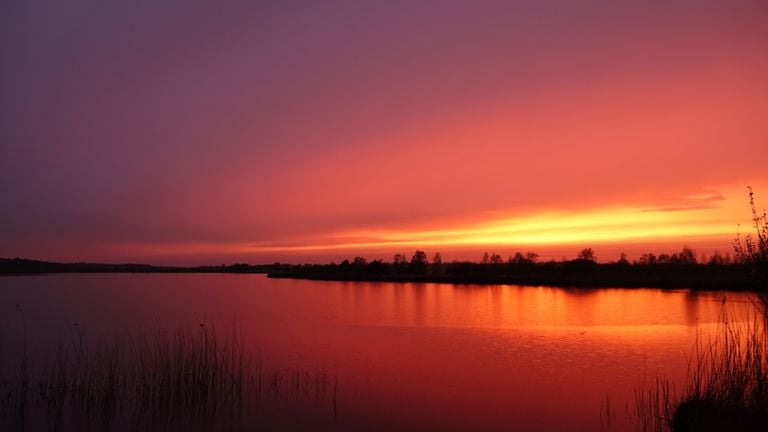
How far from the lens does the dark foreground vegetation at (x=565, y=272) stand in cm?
4734

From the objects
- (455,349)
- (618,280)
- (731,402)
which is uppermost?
(731,402)

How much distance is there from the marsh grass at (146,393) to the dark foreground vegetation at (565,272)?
1164 inches

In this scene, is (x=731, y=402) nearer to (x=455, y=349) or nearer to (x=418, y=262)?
(x=455, y=349)

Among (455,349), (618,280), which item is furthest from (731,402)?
(618,280)

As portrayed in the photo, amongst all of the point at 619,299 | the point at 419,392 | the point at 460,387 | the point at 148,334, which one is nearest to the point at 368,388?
the point at 419,392

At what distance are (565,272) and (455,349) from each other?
5231cm

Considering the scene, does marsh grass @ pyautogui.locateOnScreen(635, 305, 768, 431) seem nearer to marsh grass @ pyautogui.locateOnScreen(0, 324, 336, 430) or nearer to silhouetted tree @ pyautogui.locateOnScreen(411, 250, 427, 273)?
marsh grass @ pyautogui.locateOnScreen(0, 324, 336, 430)

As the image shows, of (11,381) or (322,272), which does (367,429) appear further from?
(322,272)

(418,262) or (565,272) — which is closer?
(565,272)

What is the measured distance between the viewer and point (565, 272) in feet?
213

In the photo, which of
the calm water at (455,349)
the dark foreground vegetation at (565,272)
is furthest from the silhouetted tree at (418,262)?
the calm water at (455,349)

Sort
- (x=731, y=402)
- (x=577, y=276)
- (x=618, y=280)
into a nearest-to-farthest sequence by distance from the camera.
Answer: (x=731, y=402) → (x=618, y=280) → (x=577, y=276)

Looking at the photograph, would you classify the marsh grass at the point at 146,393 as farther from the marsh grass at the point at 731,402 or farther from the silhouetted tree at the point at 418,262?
the silhouetted tree at the point at 418,262

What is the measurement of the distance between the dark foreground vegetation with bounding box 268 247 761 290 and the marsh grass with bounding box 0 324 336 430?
29.6 m
